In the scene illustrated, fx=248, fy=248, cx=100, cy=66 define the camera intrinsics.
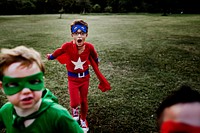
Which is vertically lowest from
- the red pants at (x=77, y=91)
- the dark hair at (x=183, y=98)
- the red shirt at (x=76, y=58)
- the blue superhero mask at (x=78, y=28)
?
the red pants at (x=77, y=91)

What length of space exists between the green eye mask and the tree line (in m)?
48.2

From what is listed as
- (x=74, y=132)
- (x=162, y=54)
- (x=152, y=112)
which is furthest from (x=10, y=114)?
(x=162, y=54)

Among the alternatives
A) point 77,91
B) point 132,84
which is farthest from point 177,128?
point 132,84

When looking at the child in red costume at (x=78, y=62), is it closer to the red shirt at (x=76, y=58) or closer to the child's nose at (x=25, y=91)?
the red shirt at (x=76, y=58)

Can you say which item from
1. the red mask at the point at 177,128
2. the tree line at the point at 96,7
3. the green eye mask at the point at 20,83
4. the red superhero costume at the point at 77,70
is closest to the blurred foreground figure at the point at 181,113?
the red mask at the point at 177,128

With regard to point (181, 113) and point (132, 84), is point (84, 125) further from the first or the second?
point (181, 113)

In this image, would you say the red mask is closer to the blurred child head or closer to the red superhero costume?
the blurred child head

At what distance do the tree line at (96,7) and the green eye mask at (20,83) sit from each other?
4817 centimetres

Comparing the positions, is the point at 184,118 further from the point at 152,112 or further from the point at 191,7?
the point at 191,7

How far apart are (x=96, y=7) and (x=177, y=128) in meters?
61.0

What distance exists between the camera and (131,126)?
13.9 ft

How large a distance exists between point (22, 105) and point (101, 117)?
2.87 metres

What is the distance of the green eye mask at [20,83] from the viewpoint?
1809 millimetres

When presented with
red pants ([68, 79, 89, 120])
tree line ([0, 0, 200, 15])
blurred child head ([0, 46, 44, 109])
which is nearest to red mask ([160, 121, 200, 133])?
blurred child head ([0, 46, 44, 109])
